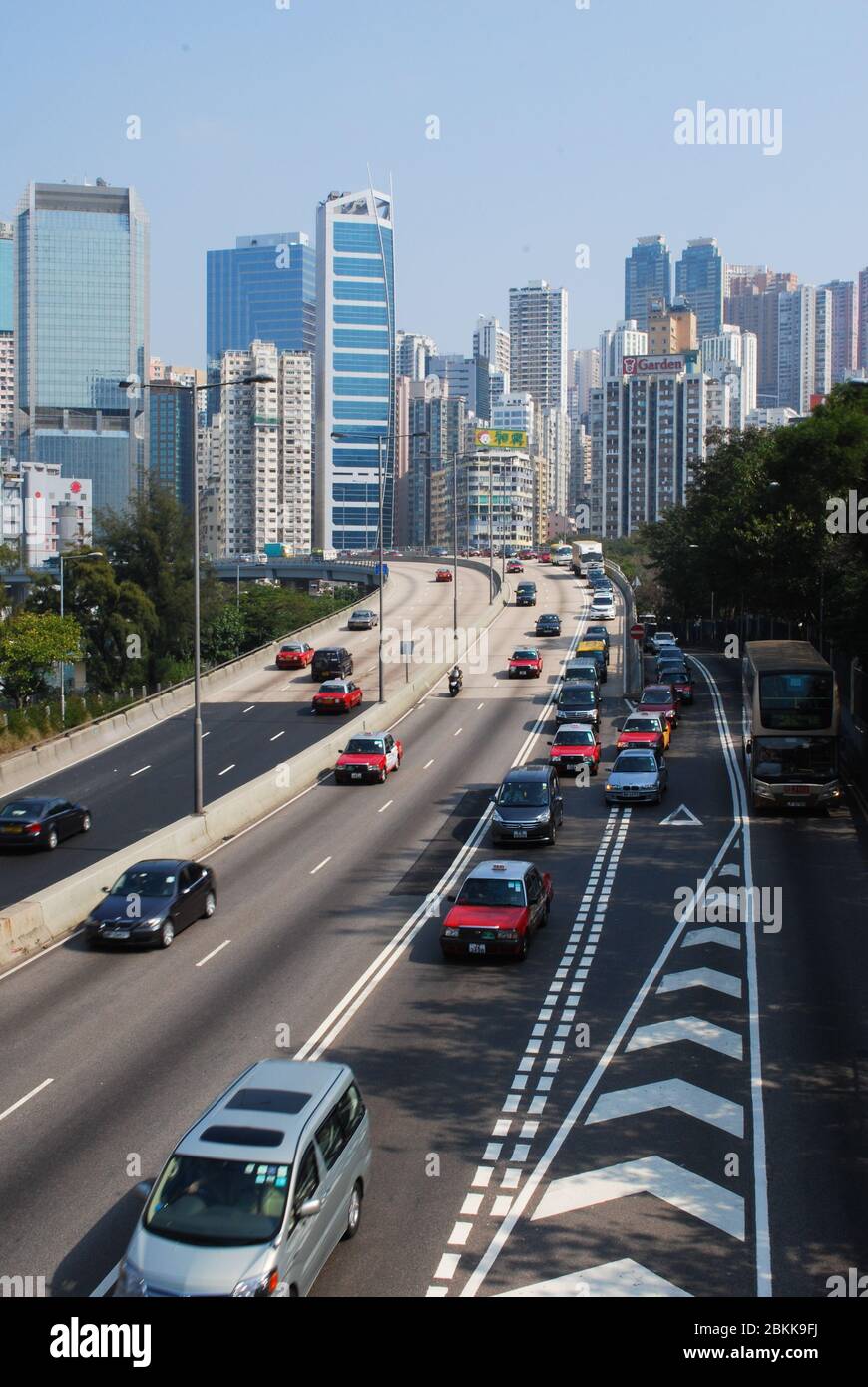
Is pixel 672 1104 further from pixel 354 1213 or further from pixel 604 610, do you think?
pixel 604 610

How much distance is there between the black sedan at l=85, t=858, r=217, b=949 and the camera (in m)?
23.6

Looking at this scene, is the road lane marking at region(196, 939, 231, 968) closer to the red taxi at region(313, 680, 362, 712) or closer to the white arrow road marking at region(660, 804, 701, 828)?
the white arrow road marking at region(660, 804, 701, 828)

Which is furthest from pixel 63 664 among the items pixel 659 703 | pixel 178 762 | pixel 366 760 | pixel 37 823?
pixel 37 823

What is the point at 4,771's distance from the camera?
1668 inches

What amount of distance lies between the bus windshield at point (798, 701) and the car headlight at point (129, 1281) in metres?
26.5

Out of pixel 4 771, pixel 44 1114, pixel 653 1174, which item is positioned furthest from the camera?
pixel 4 771

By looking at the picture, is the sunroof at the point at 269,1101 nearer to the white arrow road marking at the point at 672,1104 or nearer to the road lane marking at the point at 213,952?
the white arrow road marking at the point at 672,1104

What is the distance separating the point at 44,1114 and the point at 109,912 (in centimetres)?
804

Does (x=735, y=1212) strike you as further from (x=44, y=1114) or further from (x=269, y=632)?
(x=269, y=632)

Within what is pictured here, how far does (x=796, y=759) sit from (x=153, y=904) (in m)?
17.5

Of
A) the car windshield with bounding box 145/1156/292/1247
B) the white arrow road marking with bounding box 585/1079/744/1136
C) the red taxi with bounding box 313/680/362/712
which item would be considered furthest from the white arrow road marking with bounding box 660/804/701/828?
the car windshield with bounding box 145/1156/292/1247

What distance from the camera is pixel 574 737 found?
4097cm

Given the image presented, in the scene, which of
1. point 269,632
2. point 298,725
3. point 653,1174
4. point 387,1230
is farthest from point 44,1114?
point 269,632
